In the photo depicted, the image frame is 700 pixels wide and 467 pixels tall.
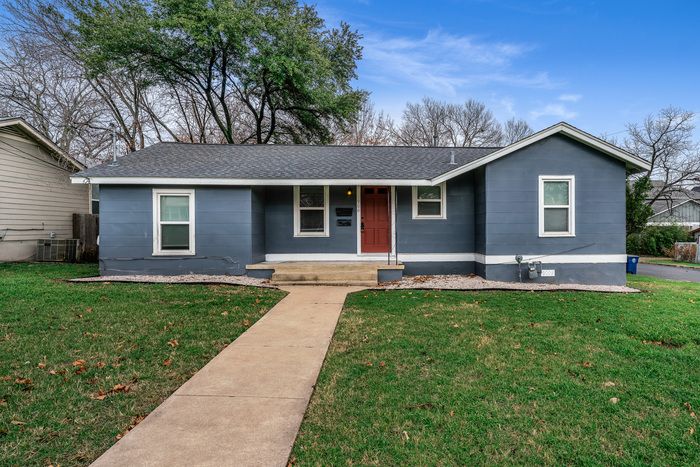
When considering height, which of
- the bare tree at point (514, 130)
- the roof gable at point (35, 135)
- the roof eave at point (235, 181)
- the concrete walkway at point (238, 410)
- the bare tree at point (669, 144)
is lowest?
the concrete walkway at point (238, 410)

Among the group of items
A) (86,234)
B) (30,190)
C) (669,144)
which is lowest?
(86,234)

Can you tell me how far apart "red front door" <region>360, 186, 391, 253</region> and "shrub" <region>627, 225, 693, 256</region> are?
1733 cm

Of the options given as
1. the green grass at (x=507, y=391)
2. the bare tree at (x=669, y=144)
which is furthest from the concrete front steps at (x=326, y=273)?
the bare tree at (x=669, y=144)

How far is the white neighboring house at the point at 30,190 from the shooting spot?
37.1 ft

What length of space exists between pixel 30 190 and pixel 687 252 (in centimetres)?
2867

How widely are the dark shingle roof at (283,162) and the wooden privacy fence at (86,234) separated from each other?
15.0 ft

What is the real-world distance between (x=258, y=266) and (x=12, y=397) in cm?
614

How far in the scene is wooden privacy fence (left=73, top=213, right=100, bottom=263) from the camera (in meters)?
12.5

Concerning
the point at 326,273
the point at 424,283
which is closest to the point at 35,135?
the point at 326,273

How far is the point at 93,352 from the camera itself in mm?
3744

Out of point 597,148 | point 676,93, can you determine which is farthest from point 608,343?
point 676,93

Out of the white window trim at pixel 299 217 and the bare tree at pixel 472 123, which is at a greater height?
the bare tree at pixel 472 123

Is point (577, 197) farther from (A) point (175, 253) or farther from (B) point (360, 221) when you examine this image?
(A) point (175, 253)

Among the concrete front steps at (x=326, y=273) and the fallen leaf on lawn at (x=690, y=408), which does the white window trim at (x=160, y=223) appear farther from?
the fallen leaf on lawn at (x=690, y=408)
